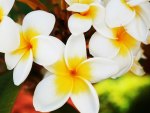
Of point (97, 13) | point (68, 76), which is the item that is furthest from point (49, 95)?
point (97, 13)

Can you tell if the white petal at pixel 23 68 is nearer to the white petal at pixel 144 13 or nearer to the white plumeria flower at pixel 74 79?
the white plumeria flower at pixel 74 79

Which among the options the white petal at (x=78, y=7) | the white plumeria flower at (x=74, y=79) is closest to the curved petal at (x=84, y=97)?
the white plumeria flower at (x=74, y=79)

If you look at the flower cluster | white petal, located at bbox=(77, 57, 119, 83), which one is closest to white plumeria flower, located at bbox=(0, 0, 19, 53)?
the flower cluster

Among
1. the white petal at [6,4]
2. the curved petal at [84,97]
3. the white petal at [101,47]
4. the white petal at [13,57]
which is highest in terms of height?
the white petal at [6,4]

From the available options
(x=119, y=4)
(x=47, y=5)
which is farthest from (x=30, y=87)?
(x=119, y=4)

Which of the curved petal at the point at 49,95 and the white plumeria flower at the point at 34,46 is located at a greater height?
the white plumeria flower at the point at 34,46

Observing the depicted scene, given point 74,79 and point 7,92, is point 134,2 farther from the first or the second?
point 7,92

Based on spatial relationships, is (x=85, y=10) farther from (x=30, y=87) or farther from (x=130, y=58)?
(x=30, y=87)
